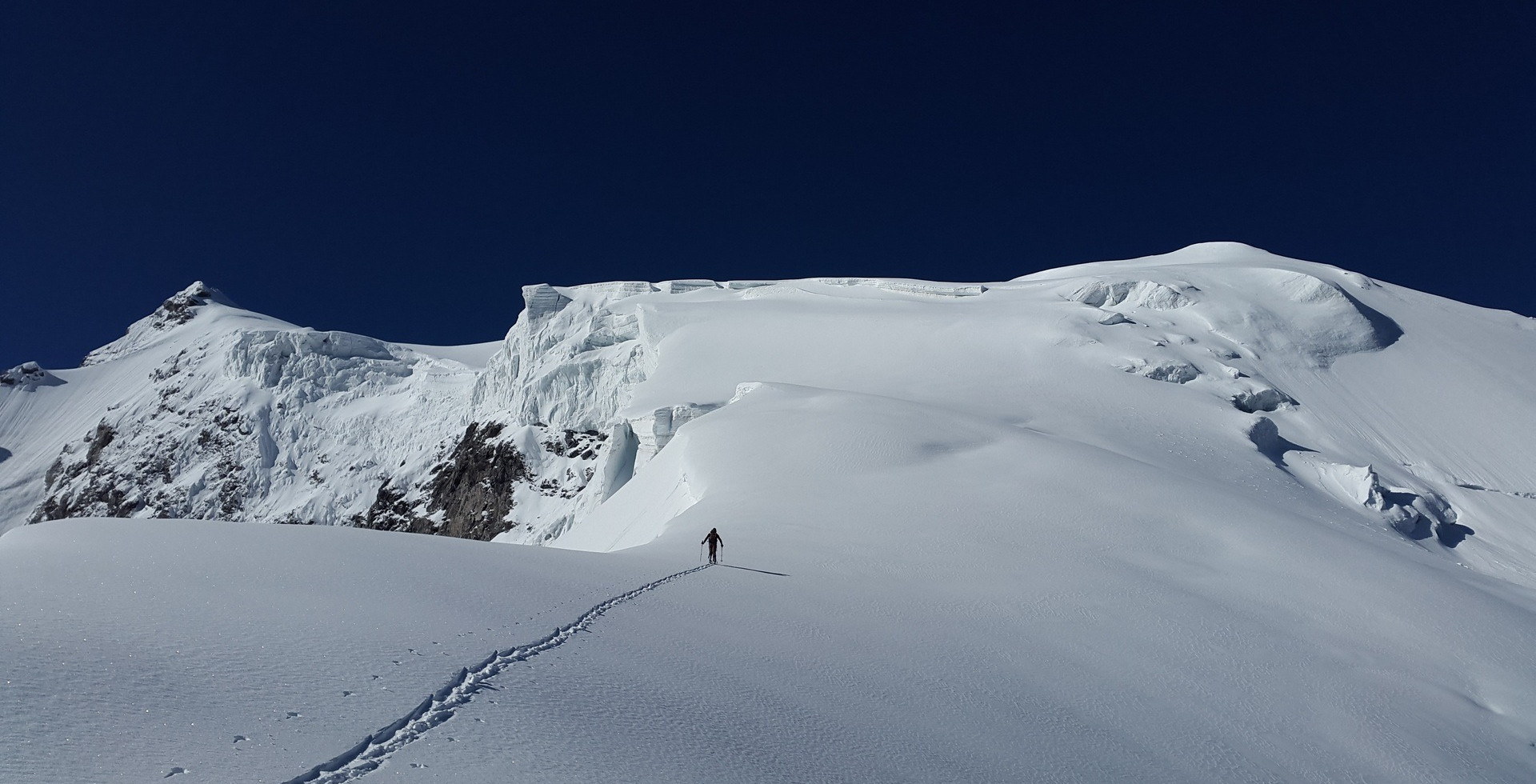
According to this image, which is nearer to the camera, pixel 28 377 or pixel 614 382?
pixel 614 382

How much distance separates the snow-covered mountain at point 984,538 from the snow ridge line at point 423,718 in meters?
0.13

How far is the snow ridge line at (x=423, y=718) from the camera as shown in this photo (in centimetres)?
515

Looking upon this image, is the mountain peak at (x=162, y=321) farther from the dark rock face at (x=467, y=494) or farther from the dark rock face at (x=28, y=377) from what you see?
the dark rock face at (x=467, y=494)

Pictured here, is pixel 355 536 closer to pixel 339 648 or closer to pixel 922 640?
pixel 339 648

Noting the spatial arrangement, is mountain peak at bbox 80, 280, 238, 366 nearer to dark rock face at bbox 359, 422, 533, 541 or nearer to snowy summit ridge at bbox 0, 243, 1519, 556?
snowy summit ridge at bbox 0, 243, 1519, 556

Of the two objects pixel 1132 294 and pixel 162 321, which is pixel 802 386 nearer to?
pixel 1132 294

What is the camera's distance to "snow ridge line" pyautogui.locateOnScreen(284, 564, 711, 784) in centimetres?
515

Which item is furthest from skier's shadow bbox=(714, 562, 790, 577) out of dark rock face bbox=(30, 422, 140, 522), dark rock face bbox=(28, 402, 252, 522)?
dark rock face bbox=(30, 422, 140, 522)

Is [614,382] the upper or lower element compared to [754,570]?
upper

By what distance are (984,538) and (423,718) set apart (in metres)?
12.5

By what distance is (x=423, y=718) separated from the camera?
5.99 m

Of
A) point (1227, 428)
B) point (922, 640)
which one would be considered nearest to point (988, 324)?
point (1227, 428)

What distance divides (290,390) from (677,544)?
76031 mm

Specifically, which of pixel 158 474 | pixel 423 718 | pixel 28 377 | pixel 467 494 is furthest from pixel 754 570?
pixel 28 377
